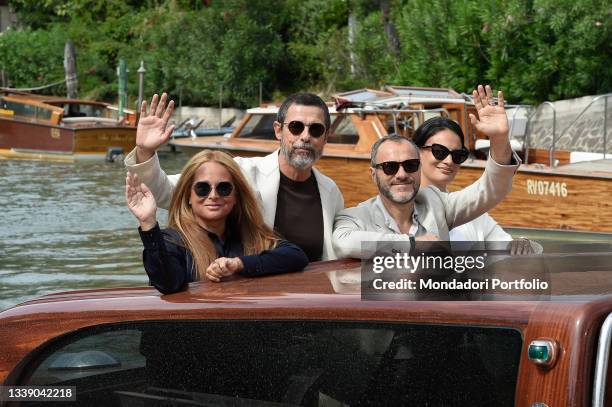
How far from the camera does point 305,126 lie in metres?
4.43

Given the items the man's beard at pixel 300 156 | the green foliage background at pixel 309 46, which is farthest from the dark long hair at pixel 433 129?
the green foliage background at pixel 309 46

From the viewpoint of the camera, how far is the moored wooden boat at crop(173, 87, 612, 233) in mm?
13102

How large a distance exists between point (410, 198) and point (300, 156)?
653 millimetres

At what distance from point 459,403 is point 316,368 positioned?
13.1 inches

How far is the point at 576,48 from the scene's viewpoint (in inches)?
Result: 813

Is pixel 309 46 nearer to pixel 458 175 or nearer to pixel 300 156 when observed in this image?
pixel 458 175

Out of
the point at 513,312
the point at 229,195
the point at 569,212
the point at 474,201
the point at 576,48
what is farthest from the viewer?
the point at 576,48

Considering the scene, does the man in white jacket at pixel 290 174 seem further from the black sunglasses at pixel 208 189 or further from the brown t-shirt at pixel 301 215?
the black sunglasses at pixel 208 189

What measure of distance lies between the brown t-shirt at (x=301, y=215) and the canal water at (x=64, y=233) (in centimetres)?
579

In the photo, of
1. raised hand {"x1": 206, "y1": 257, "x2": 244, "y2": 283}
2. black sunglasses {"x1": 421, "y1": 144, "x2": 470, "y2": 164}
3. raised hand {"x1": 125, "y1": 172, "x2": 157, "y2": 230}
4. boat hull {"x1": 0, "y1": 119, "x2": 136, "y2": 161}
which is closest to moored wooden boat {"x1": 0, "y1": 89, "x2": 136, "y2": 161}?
boat hull {"x1": 0, "y1": 119, "x2": 136, "y2": 161}

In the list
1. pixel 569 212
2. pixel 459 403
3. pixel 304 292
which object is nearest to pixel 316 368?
pixel 304 292

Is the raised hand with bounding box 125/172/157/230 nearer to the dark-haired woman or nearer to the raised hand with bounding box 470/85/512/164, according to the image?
the raised hand with bounding box 470/85/512/164

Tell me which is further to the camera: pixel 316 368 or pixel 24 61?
pixel 24 61

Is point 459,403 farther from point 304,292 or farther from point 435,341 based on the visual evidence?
point 304,292
